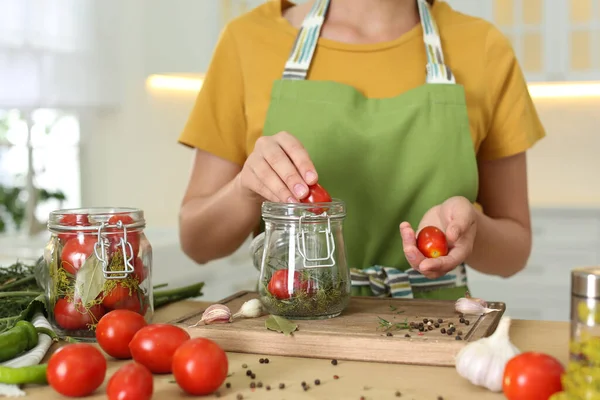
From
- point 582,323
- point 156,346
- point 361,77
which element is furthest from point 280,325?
point 361,77

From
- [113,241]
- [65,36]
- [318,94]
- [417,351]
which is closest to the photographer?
[417,351]

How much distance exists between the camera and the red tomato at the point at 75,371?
80 centimetres

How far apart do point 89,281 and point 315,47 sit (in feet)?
2.36

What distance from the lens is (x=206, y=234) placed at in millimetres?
1482

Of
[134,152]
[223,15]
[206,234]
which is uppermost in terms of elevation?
[223,15]

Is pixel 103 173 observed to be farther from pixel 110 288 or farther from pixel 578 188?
pixel 110 288

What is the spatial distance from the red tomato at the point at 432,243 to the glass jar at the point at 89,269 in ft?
1.30

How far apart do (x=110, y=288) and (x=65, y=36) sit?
Answer: 2.15 metres

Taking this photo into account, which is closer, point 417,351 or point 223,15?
point 417,351

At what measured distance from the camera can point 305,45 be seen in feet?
4.91

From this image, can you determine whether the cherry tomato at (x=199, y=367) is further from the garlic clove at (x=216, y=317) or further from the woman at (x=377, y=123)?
the woman at (x=377, y=123)

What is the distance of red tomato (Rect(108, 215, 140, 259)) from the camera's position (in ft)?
3.39

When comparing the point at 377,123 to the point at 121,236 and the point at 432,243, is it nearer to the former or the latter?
the point at 432,243

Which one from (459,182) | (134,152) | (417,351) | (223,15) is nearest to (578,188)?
(223,15)
